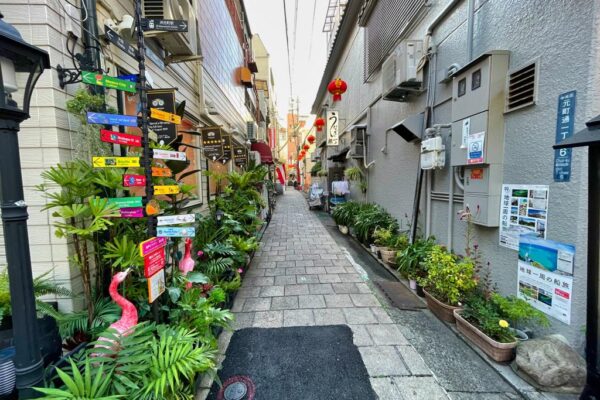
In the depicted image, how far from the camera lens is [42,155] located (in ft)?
6.84

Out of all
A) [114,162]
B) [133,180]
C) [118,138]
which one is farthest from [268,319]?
[118,138]

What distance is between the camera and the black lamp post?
1179 millimetres

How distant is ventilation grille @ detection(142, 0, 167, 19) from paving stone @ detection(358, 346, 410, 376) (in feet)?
15.6

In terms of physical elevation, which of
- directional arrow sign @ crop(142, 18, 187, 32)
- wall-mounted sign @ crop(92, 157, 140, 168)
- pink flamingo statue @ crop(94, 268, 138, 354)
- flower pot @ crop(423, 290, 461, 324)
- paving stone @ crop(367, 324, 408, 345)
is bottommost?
paving stone @ crop(367, 324, 408, 345)

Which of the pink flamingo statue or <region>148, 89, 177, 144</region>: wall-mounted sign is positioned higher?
<region>148, 89, 177, 144</region>: wall-mounted sign

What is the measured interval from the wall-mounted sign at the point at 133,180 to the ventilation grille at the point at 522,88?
3.60 meters

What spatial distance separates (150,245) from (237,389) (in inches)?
56.8

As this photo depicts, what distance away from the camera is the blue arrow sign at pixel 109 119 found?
166 centimetres

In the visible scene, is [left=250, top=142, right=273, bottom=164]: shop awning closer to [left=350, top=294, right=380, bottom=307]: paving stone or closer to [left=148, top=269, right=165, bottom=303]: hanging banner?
[left=350, top=294, right=380, bottom=307]: paving stone

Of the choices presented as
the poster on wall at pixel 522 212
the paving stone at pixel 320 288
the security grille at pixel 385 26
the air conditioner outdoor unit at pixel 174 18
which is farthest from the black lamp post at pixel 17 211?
the security grille at pixel 385 26

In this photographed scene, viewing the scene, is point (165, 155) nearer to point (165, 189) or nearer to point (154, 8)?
point (165, 189)

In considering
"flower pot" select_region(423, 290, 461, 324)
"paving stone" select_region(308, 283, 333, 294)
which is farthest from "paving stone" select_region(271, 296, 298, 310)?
"flower pot" select_region(423, 290, 461, 324)

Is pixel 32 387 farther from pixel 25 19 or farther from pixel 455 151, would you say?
pixel 455 151

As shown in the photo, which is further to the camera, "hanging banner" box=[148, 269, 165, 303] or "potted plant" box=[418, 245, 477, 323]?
"potted plant" box=[418, 245, 477, 323]
